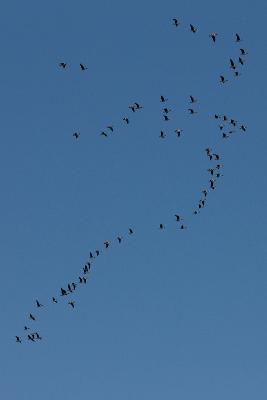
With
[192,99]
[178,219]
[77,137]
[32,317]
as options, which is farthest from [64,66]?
[32,317]

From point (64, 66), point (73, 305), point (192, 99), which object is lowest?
point (73, 305)

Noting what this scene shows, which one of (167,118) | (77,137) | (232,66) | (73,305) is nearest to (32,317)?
(73,305)

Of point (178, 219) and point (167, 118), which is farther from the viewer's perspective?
point (178, 219)

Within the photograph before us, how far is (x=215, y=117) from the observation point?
10062 cm

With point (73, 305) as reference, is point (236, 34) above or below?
above

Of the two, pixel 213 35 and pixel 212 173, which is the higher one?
pixel 213 35

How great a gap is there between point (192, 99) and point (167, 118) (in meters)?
6.10

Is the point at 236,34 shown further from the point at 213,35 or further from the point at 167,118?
the point at 167,118

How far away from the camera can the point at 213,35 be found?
Answer: 99500mm

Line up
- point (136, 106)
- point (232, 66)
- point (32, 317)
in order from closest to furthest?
1. point (232, 66)
2. point (136, 106)
3. point (32, 317)

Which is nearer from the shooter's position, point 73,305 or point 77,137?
point 77,137

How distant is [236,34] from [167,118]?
11.8 m

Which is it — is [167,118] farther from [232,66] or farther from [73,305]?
[73,305]

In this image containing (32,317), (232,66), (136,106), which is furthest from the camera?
(32,317)
